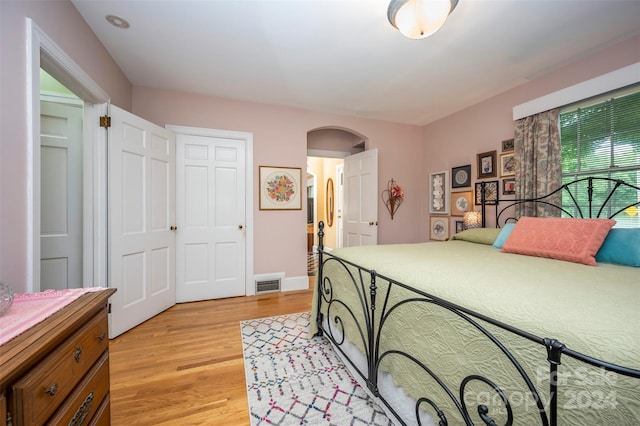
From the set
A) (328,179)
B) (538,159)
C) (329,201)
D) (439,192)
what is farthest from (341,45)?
(329,201)

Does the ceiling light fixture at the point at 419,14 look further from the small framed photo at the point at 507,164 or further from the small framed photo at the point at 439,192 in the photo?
the small framed photo at the point at 439,192

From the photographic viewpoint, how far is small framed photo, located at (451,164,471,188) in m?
3.51

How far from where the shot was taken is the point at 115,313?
2225mm

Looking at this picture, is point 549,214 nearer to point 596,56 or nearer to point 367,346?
point 596,56

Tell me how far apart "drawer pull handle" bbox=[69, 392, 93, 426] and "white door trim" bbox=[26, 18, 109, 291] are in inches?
30.3

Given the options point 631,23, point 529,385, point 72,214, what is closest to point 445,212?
point 631,23

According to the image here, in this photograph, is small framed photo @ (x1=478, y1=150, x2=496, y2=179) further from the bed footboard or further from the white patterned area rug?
the white patterned area rug

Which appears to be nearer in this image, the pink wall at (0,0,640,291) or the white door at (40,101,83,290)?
the pink wall at (0,0,640,291)

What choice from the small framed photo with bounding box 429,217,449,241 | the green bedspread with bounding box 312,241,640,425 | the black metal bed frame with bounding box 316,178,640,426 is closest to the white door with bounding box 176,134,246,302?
the black metal bed frame with bounding box 316,178,640,426

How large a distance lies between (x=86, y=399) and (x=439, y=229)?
4103mm

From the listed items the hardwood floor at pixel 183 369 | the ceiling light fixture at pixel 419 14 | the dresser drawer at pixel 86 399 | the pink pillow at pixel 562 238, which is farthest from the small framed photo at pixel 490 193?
the dresser drawer at pixel 86 399

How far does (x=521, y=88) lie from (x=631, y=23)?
37.4 inches

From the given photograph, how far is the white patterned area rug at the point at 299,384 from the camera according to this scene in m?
1.38

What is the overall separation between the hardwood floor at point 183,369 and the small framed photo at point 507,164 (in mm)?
2892
